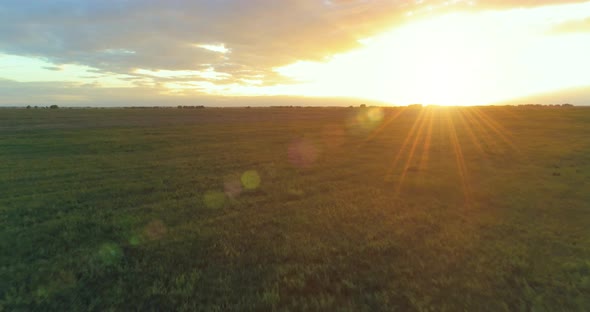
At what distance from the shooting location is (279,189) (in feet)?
42.0

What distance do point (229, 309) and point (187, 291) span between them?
105 centimetres

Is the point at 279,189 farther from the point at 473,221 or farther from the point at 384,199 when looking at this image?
the point at 473,221

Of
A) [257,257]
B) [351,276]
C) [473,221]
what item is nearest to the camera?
[351,276]

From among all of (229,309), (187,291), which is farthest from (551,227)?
(187,291)

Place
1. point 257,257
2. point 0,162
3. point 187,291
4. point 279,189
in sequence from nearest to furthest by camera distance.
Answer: point 187,291
point 257,257
point 279,189
point 0,162

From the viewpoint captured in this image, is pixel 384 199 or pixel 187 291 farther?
pixel 384 199

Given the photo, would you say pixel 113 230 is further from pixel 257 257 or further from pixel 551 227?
pixel 551 227

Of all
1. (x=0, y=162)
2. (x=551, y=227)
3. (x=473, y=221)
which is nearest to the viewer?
(x=551, y=227)

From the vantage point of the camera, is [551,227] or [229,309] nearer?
[229,309]

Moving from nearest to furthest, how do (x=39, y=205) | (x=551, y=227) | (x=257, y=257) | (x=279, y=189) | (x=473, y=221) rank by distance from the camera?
1. (x=257, y=257)
2. (x=551, y=227)
3. (x=473, y=221)
4. (x=39, y=205)
5. (x=279, y=189)

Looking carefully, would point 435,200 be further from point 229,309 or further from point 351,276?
point 229,309

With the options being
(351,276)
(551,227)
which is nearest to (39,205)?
(351,276)

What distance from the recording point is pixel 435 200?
36.9 feet

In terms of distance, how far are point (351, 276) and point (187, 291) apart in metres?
3.35
